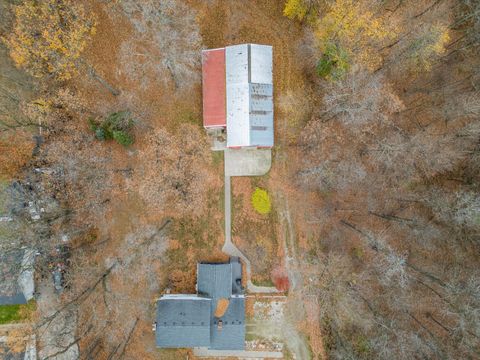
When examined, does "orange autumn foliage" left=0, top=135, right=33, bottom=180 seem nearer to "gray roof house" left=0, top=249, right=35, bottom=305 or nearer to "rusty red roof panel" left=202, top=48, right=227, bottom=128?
"gray roof house" left=0, top=249, right=35, bottom=305

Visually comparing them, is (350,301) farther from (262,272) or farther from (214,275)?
(214,275)

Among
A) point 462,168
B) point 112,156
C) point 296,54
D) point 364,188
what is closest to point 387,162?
point 364,188

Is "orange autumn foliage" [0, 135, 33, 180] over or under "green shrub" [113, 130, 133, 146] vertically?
under

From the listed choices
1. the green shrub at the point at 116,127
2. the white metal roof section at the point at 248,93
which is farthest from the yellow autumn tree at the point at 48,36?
the white metal roof section at the point at 248,93

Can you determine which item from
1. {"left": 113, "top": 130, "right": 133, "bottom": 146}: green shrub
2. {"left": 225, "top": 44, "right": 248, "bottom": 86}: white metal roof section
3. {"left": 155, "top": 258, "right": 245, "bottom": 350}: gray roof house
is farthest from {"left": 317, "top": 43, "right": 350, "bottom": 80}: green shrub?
{"left": 155, "top": 258, "right": 245, "bottom": 350}: gray roof house

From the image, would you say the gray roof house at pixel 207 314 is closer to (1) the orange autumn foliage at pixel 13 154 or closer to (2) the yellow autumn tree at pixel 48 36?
(1) the orange autumn foliage at pixel 13 154

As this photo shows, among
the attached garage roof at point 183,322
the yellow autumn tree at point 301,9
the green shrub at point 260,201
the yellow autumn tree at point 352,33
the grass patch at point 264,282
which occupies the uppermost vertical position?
the yellow autumn tree at point 301,9
